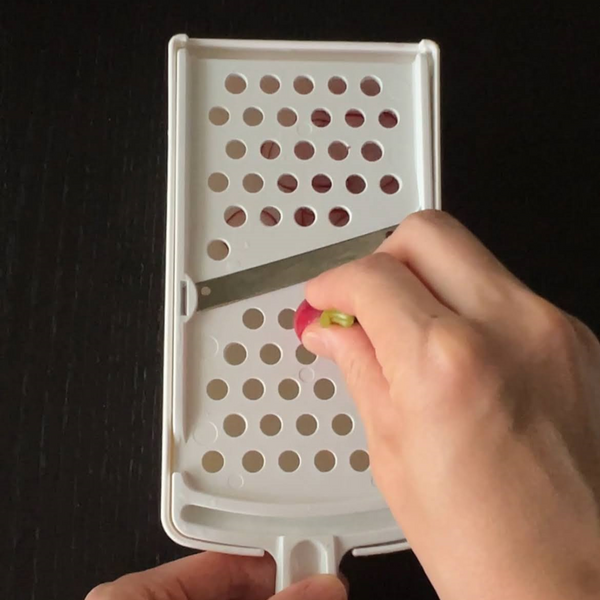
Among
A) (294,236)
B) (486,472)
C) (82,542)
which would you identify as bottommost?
(82,542)

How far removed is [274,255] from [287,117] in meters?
0.10

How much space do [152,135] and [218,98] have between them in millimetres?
Result: 128

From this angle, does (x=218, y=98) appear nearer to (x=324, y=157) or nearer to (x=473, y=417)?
(x=324, y=157)

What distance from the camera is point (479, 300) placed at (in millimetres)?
335

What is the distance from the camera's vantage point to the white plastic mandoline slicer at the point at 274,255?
468mm

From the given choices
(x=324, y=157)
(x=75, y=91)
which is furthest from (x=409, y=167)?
(x=75, y=91)

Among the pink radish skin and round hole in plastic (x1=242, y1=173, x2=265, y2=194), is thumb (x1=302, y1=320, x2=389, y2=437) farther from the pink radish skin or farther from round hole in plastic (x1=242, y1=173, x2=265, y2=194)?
round hole in plastic (x1=242, y1=173, x2=265, y2=194)

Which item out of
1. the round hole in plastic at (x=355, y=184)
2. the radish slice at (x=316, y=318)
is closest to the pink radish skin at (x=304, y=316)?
the radish slice at (x=316, y=318)

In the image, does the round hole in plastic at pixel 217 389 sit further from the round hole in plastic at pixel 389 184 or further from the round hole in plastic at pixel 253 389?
the round hole in plastic at pixel 389 184

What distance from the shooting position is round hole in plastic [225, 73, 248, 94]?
518mm

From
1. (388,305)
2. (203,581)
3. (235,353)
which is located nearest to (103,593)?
(203,581)

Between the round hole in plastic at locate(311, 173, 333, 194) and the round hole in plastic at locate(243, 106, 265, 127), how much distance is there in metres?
0.06

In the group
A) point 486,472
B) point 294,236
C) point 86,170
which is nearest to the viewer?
point 486,472

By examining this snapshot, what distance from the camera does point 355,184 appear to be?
514 millimetres
